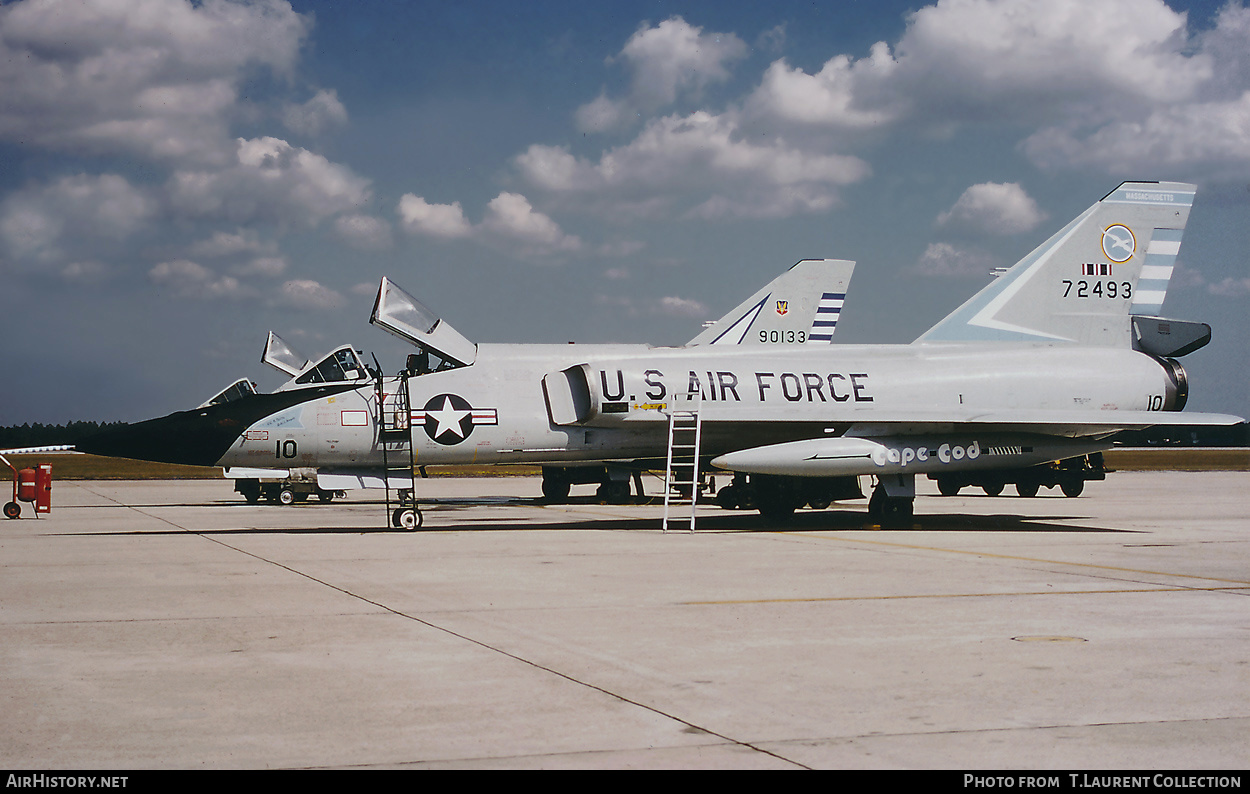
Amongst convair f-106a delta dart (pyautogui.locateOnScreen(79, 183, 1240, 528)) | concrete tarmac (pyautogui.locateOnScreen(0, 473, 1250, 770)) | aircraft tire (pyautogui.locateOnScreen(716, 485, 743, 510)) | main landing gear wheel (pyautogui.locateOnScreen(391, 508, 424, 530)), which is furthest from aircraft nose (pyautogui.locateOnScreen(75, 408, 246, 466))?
aircraft tire (pyautogui.locateOnScreen(716, 485, 743, 510))

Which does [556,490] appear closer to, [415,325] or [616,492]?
[616,492]

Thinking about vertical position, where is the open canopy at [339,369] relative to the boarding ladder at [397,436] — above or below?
above

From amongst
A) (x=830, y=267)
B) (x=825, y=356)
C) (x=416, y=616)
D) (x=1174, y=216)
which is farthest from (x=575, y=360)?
(x=830, y=267)

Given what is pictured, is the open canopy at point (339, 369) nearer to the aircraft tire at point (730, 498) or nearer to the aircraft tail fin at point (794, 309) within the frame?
the aircraft tire at point (730, 498)

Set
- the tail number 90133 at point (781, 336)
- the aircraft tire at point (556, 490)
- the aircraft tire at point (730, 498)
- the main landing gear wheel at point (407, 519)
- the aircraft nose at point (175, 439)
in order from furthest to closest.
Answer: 1. the tail number 90133 at point (781, 336)
2. the aircraft tire at point (556, 490)
3. the aircraft tire at point (730, 498)
4. the main landing gear wheel at point (407, 519)
5. the aircraft nose at point (175, 439)

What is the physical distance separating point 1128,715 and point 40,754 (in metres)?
4.55

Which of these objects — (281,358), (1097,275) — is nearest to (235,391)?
(281,358)

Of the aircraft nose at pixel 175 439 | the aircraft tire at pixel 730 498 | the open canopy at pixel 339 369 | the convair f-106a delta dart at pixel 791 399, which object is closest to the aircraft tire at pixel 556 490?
the aircraft tire at pixel 730 498

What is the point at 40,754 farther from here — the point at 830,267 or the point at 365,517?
the point at 830,267

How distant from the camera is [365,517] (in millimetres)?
19438

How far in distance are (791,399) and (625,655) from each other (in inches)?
411

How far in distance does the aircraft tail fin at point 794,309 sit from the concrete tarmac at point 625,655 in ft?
50.2

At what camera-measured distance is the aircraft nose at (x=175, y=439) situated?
47.3 ft

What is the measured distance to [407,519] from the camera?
611 inches
